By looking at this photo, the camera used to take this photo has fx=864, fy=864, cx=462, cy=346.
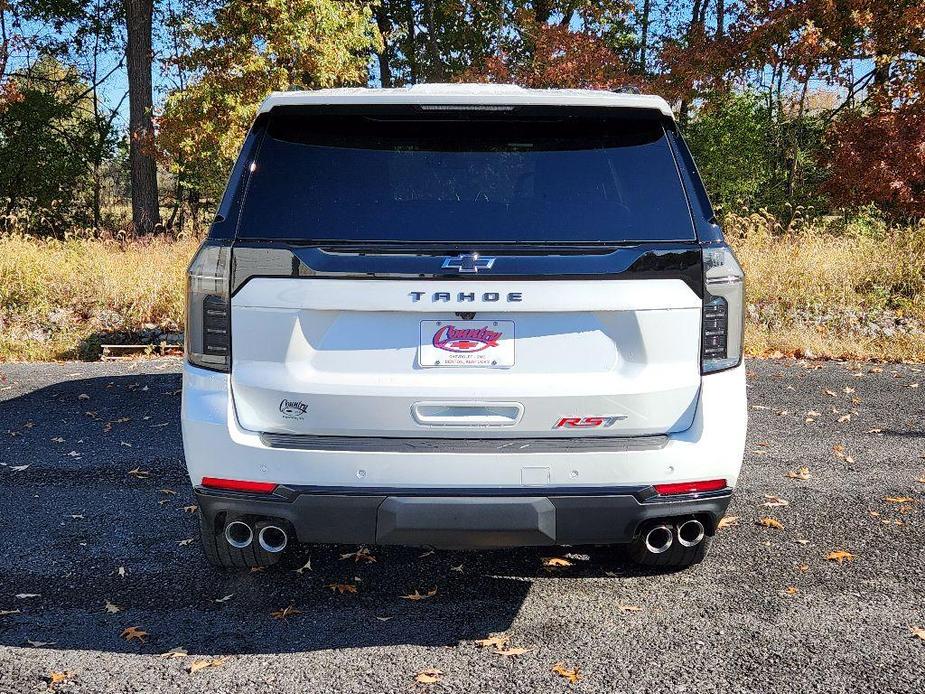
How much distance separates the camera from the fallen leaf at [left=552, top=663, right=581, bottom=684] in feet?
9.79

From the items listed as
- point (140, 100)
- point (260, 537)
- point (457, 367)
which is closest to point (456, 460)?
point (457, 367)

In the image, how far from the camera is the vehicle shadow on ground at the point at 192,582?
3355mm

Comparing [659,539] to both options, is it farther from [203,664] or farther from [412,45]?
[412,45]

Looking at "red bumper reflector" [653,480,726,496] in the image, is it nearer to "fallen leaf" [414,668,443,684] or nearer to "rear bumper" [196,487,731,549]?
"rear bumper" [196,487,731,549]

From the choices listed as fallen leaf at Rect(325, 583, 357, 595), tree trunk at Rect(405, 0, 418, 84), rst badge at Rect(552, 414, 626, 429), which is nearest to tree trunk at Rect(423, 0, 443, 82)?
tree trunk at Rect(405, 0, 418, 84)

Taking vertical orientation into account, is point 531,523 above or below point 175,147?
below

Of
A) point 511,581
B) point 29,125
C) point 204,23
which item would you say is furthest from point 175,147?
point 511,581

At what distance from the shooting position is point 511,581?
Answer: 3.88m

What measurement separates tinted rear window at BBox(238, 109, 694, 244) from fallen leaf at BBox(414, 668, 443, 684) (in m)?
1.51

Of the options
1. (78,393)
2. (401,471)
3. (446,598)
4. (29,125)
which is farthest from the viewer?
(29,125)

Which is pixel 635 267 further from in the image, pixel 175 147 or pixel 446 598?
pixel 175 147

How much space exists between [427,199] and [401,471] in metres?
0.97

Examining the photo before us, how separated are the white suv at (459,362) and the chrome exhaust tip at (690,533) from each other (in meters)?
0.20

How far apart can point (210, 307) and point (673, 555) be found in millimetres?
2153
